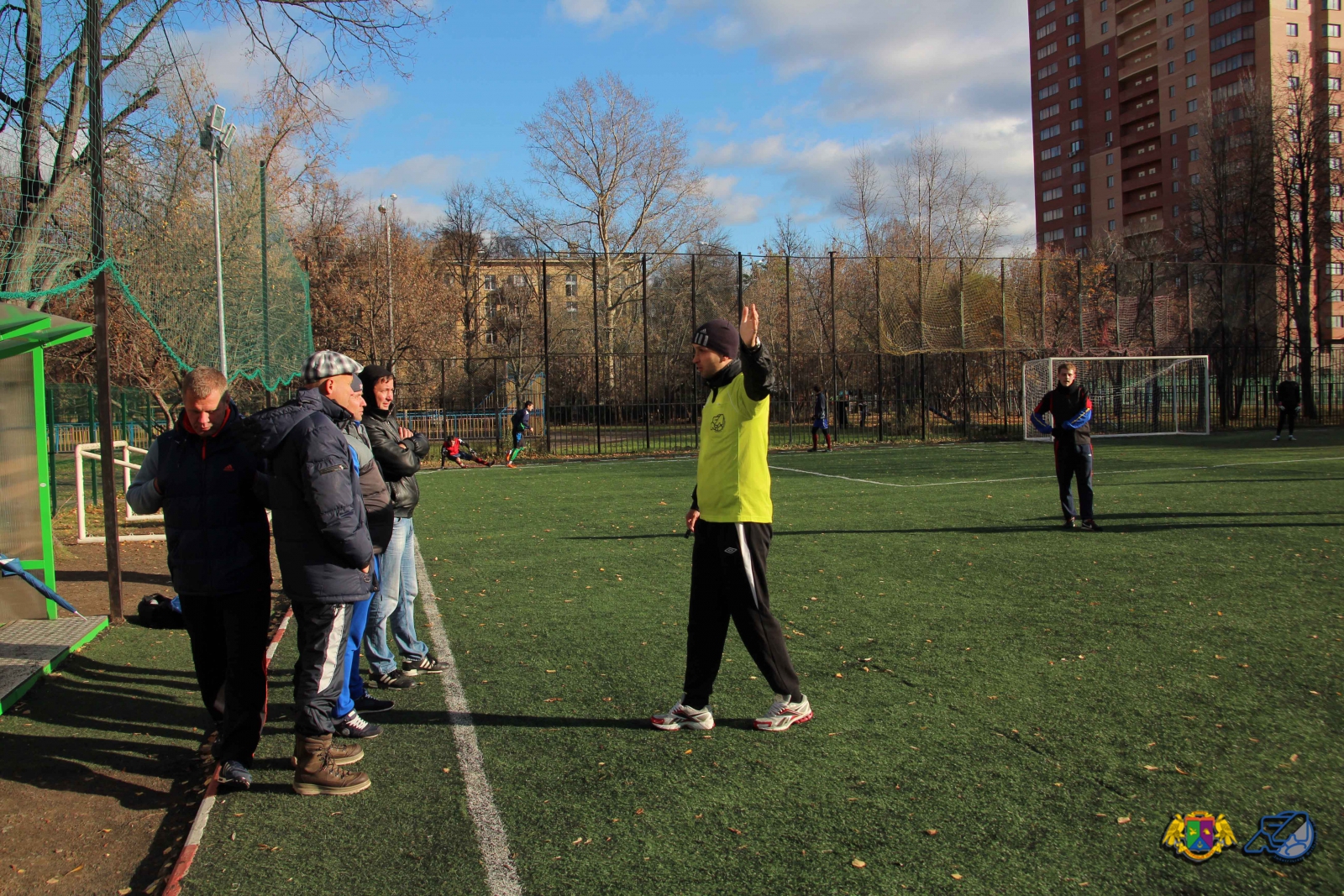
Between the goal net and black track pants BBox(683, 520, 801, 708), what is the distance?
2792cm

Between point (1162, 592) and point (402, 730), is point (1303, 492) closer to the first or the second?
point (1162, 592)

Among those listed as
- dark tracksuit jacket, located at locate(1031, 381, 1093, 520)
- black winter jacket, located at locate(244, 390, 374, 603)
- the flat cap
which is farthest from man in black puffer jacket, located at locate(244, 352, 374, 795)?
dark tracksuit jacket, located at locate(1031, 381, 1093, 520)

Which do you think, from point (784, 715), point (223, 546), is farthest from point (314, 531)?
point (784, 715)

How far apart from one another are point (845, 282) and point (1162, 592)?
118 ft

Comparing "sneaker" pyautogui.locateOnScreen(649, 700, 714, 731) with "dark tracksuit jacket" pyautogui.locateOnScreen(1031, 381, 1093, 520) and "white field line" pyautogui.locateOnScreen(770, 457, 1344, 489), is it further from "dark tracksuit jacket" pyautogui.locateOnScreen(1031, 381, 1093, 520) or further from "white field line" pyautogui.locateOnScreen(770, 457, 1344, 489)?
"white field line" pyautogui.locateOnScreen(770, 457, 1344, 489)

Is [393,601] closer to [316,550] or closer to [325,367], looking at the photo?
[316,550]

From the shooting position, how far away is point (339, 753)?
4.03m

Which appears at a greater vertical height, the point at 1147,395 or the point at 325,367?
the point at 1147,395

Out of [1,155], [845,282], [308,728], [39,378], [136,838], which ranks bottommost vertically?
[136,838]

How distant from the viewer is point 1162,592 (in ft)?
23.0

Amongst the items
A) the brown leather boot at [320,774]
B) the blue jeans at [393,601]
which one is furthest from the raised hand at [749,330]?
the brown leather boot at [320,774]

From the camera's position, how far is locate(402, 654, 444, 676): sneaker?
18.2 ft

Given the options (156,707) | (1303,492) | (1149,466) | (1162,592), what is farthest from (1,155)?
(1149,466)

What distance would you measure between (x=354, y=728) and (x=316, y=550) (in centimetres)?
115
